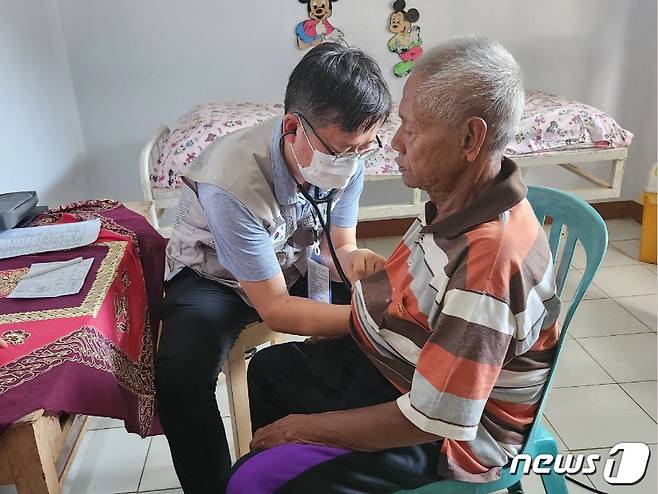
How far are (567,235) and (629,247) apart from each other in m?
2.23

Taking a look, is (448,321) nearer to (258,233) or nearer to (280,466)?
(280,466)

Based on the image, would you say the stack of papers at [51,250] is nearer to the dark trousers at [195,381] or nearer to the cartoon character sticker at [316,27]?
the dark trousers at [195,381]

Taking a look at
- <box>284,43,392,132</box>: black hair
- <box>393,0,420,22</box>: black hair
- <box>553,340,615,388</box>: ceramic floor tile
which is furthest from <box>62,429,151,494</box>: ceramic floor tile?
<box>393,0,420,22</box>: black hair

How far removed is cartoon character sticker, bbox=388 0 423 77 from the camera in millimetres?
3104

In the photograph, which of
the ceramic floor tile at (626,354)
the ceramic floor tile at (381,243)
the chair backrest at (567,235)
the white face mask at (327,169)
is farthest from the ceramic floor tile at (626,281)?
the white face mask at (327,169)

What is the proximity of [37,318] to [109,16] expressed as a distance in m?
2.27

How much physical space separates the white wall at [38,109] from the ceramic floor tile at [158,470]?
3.28 feet

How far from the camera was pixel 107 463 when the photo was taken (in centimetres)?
179

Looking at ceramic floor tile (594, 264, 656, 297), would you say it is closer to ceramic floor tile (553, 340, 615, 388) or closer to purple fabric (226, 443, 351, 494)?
ceramic floor tile (553, 340, 615, 388)

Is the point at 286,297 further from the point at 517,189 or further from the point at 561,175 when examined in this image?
the point at 561,175

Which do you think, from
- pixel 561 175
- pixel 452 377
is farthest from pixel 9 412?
pixel 561 175

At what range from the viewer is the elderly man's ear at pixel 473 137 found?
905 mm

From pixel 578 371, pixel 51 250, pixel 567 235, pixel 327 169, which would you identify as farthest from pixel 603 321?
pixel 51 250

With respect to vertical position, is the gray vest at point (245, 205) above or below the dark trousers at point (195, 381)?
above
